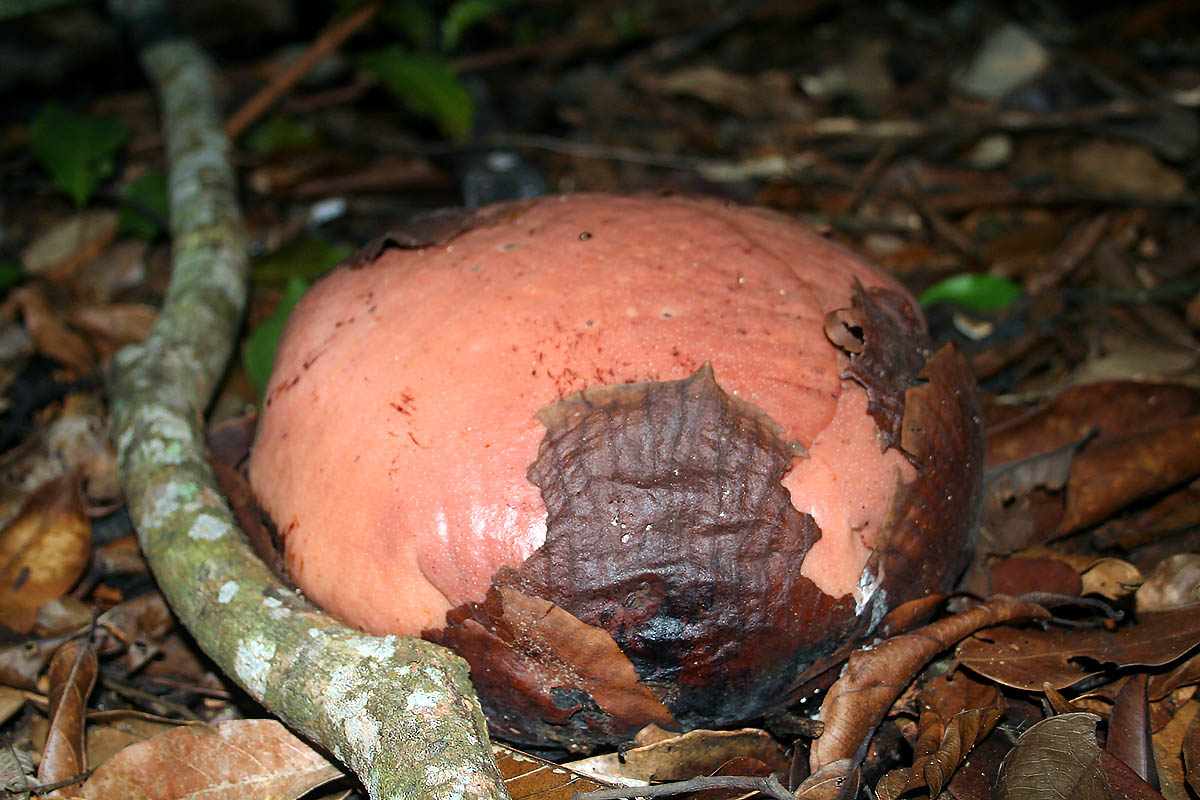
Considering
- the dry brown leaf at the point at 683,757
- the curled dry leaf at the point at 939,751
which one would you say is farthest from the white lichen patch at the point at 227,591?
the curled dry leaf at the point at 939,751

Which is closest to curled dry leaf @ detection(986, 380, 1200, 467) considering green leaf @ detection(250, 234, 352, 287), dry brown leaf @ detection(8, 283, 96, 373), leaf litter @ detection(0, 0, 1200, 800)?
leaf litter @ detection(0, 0, 1200, 800)

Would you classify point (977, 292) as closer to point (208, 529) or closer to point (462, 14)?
point (208, 529)

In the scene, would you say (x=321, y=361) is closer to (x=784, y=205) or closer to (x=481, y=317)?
(x=481, y=317)

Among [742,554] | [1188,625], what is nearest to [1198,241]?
[1188,625]

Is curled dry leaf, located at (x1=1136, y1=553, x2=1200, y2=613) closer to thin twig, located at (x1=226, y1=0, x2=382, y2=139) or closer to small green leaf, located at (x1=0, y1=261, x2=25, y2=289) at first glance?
small green leaf, located at (x1=0, y1=261, x2=25, y2=289)

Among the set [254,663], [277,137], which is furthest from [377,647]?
[277,137]

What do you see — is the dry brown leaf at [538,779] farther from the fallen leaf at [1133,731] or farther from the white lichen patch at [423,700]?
the fallen leaf at [1133,731]
